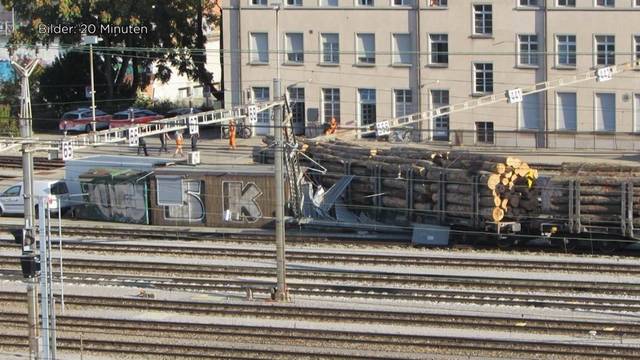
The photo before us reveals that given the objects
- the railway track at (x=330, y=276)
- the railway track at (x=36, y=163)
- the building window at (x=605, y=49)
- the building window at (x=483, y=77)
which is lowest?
the railway track at (x=330, y=276)

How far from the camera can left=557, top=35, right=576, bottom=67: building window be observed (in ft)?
180

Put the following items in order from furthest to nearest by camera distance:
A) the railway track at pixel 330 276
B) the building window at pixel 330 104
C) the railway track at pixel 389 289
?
1. the building window at pixel 330 104
2. the railway track at pixel 330 276
3. the railway track at pixel 389 289

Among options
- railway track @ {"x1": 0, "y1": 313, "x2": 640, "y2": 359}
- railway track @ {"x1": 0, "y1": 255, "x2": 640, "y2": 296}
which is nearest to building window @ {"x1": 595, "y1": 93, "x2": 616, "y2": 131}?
railway track @ {"x1": 0, "y1": 255, "x2": 640, "y2": 296}

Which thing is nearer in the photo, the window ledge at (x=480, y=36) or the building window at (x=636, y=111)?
the building window at (x=636, y=111)

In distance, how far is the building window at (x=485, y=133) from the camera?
2178 inches

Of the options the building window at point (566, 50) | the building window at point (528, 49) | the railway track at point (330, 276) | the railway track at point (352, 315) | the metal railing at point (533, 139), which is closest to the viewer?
the railway track at point (352, 315)

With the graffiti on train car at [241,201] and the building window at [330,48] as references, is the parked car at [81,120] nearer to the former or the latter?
the building window at [330,48]

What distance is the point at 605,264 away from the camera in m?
33.1

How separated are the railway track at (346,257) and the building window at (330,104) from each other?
21.7 m

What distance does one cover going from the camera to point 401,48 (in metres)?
57.2

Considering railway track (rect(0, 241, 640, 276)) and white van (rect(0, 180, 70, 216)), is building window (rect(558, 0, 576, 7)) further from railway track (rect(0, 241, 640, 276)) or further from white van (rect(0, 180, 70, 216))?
white van (rect(0, 180, 70, 216))

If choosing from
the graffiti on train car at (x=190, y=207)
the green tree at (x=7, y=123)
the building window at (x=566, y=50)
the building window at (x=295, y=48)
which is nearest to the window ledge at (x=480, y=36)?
the building window at (x=566, y=50)

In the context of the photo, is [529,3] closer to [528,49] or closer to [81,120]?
[528,49]

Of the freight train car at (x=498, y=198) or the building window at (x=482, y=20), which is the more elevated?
the building window at (x=482, y=20)
